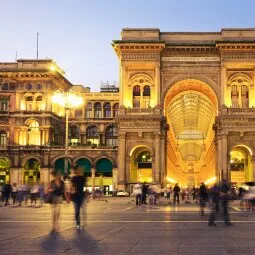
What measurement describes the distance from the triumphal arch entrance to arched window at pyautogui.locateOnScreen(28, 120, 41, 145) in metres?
19.8

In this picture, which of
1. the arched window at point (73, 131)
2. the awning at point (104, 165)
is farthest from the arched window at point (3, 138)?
the awning at point (104, 165)

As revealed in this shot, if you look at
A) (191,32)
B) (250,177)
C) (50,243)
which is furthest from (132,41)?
(50,243)

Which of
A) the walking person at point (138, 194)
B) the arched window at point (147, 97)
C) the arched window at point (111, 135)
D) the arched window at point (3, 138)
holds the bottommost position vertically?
the walking person at point (138, 194)

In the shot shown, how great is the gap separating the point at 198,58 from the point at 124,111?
1162 cm

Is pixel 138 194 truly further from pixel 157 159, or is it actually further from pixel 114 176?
pixel 114 176

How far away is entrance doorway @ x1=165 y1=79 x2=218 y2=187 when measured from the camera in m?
74.1

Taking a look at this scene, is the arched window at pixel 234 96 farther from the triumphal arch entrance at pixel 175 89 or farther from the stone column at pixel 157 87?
the stone column at pixel 157 87

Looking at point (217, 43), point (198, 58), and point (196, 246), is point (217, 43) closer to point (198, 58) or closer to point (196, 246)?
point (198, 58)

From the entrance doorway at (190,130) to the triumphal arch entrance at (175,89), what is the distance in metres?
2.06

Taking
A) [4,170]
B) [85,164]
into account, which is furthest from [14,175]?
[85,164]

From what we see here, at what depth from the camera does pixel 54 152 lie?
82.6 m

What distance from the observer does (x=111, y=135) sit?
9481 cm

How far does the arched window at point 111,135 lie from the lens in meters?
94.4

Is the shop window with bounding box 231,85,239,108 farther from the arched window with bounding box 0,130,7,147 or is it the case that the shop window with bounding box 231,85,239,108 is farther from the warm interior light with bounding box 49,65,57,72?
the arched window with bounding box 0,130,7,147
